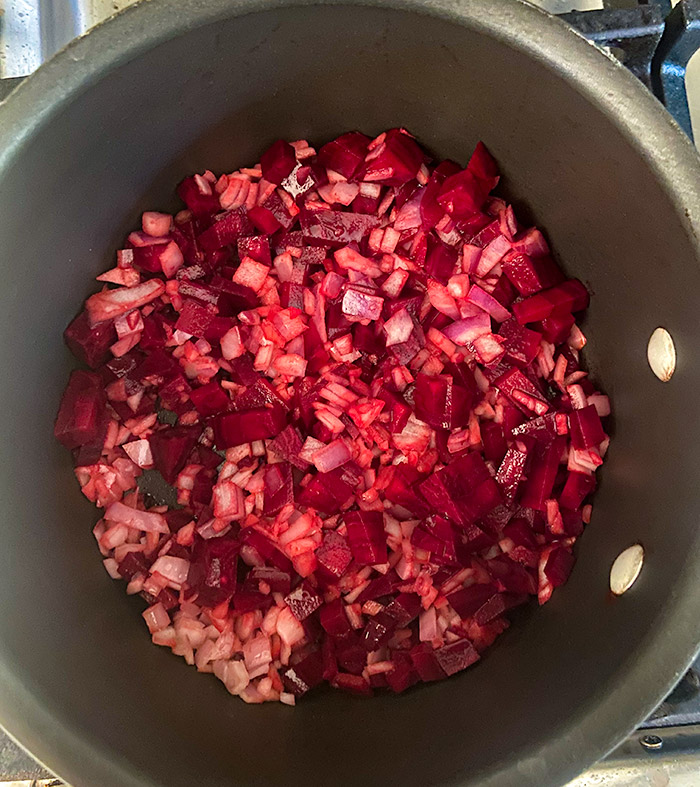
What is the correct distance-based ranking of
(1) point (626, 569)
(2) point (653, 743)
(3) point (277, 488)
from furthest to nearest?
(3) point (277, 488)
(2) point (653, 743)
(1) point (626, 569)

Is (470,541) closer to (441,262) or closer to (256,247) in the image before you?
(441,262)

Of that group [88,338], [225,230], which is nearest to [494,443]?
[225,230]

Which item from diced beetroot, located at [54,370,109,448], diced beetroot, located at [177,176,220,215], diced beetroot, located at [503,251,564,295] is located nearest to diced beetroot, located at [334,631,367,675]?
diced beetroot, located at [54,370,109,448]

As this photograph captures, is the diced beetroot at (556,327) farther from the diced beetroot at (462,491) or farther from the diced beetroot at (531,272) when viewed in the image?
the diced beetroot at (462,491)

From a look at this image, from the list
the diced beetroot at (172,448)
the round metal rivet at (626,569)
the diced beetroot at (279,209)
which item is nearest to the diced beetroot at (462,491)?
the round metal rivet at (626,569)

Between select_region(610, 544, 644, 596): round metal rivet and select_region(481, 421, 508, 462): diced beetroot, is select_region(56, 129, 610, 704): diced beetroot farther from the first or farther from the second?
select_region(610, 544, 644, 596): round metal rivet

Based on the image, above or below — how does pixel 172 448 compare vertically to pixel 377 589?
above

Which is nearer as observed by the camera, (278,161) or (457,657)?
(457,657)
